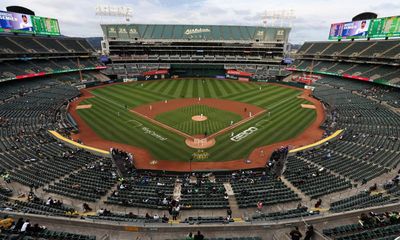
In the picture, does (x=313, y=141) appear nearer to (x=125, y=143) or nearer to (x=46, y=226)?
(x=125, y=143)

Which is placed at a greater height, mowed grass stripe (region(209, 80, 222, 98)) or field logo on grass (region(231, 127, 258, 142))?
mowed grass stripe (region(209, 80, 222, 98))

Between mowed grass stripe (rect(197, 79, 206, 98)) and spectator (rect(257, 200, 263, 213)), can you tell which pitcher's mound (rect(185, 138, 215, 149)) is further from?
mowed grass stripe (rect(197, 79, 206, 98))

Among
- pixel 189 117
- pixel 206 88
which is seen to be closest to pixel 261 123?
pixel 189 117

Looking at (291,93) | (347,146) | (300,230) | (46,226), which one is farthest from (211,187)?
(291,93)

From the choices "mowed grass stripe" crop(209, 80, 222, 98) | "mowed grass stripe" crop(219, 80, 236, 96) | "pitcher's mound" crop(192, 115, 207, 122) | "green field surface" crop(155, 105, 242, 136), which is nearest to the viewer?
"green field surface" crop(155, 105, 242, 136)

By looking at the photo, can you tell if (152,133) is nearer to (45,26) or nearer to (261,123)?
(261,123)

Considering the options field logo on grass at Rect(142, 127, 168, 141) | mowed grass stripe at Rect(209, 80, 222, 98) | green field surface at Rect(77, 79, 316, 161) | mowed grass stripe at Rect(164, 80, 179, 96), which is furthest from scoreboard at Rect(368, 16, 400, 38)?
field logo on grass at Rect(142, 127, 168, 141)

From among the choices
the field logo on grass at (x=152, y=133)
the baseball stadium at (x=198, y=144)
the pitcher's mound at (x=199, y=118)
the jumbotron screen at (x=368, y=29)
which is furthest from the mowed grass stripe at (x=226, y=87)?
the jumbotron screen at (x=368, y=29)
